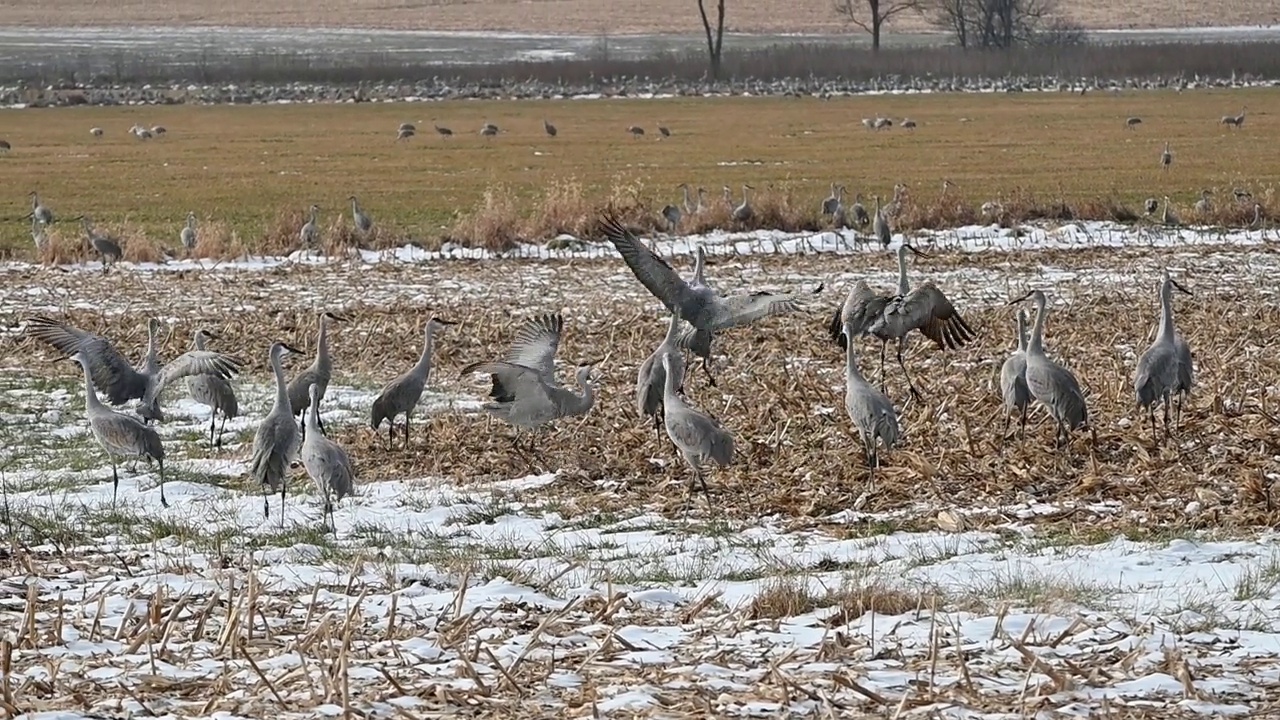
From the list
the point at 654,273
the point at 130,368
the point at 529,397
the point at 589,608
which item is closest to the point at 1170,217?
the point at 654,273

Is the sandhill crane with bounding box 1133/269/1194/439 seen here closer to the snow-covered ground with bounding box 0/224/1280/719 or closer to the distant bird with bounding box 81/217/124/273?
the snow-covered ground with bounding box 0/224/1280/719

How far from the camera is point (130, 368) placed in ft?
38.6

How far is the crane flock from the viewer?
891 cm

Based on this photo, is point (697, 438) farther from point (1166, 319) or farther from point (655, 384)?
point (1166, 319)

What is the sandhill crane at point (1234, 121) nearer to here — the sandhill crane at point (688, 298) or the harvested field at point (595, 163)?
the harvested field at point (595, 163)

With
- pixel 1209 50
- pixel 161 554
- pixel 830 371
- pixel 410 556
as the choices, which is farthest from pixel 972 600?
pixel 1209 50

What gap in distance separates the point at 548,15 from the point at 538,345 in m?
128

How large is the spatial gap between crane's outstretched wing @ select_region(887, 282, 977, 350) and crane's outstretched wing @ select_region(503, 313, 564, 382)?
236cm

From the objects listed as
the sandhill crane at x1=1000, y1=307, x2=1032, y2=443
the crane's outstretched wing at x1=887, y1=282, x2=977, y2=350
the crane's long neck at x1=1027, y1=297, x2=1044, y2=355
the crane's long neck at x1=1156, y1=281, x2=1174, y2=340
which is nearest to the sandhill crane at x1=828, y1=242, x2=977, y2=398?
the crane's outstretched wing at x1=887, y1=282, x2=977, y2=350

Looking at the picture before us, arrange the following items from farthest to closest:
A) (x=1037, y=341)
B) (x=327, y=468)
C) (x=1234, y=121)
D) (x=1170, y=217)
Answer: (x=1234, y=121) < (x=1170, y=217) < (x=1037, y=341) < (x=327, y=468)

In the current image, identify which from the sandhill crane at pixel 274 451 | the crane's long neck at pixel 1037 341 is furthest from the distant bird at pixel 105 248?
the crane's long neck at pixel 1037 341

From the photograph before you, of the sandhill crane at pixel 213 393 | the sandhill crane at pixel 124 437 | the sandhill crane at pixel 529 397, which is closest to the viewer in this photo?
the sandhill crane at pixel 124 437

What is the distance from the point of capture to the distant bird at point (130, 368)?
11.0 metres

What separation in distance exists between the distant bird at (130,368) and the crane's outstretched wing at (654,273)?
2828 mm
